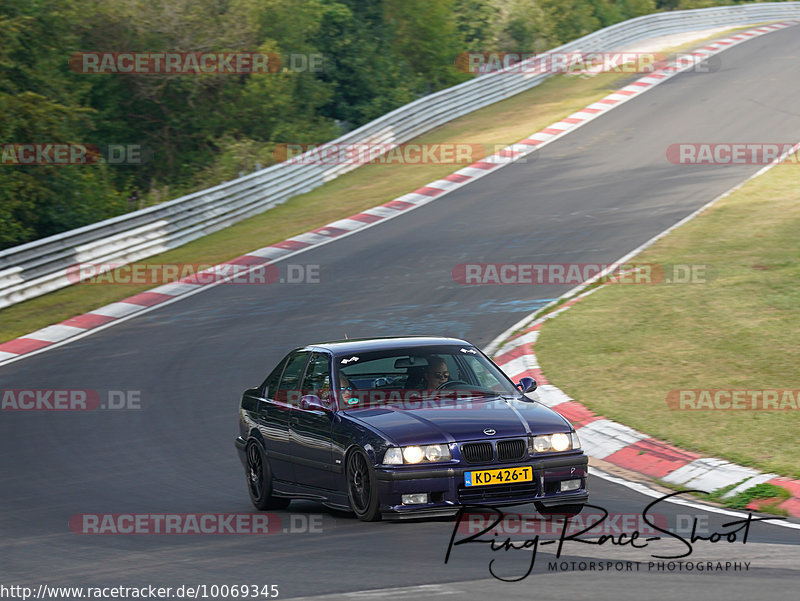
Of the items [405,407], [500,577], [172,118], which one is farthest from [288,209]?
[500,577]

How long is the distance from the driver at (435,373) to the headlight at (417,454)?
1.14 metres

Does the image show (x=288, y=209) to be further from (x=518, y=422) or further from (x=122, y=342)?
(x=518, y=422)

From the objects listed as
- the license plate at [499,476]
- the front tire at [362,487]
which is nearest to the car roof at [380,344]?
the front tire at [362,487]

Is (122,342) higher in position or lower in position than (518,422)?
lower

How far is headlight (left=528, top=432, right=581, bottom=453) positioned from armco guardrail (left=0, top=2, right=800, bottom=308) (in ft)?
48.9

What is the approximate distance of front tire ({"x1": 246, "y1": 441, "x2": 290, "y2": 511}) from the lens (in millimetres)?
9875

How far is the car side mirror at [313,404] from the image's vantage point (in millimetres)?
9328

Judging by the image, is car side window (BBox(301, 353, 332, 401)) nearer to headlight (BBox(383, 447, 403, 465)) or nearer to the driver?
the driver

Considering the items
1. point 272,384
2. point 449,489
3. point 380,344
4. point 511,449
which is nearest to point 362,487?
point 449,489

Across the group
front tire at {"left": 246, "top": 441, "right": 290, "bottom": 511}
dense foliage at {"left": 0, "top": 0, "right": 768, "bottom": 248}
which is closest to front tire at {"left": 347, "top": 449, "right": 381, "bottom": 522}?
front tire at {"left": 246, "top": 441, "right": 290, "bottom": 511}

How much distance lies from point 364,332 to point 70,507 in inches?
306

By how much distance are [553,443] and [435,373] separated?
→ 1.31 metres

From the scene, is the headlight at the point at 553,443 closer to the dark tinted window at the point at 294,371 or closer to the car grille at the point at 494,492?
the car grille at the point at 494,492

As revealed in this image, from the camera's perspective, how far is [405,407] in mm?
8984
